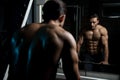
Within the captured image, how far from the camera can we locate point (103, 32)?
4453 millimetres

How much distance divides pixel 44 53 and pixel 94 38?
232 centimetres

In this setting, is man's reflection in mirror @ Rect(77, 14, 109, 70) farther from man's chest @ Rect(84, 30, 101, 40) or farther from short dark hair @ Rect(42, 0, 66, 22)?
short dark hair @ Rect(42, 0, 66, 22)

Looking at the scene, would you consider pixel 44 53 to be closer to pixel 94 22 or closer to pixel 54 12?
pixel 54 12

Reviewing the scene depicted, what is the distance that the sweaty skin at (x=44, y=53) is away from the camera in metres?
2.40

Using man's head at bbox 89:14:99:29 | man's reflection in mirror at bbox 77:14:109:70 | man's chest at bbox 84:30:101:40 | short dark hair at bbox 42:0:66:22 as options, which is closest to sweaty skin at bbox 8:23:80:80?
short dark hair at bbox 42:0:66:22

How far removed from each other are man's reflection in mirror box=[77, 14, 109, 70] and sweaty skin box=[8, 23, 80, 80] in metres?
1.81

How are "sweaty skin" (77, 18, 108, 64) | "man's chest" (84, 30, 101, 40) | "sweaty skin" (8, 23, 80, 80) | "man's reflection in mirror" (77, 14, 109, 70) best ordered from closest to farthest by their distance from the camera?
"sweaty skin" (8, 23, 80, 80) < "man's reflection in mirror" (77, 14, 109, 70) < "sweaty skin" (77, 18, 108, 64) < "man's chest" (84, 30, 101, 40)

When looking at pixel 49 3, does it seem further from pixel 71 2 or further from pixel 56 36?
pixel 71 2

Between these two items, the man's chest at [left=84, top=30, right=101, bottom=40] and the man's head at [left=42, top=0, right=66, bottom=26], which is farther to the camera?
the man's chest at [left=84, top=30, right=101, bottom=40]

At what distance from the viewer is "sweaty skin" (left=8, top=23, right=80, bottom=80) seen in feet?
7.88

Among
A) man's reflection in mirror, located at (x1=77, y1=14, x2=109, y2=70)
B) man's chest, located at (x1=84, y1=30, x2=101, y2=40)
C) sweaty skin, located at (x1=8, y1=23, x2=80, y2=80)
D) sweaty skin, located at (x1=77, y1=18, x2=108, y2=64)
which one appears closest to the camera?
sweaty skin, located at (x1=8, y1=23, x2=80, y2=80)

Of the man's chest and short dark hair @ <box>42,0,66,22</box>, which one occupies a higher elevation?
short dark hair @ <box>42,0,66,22</box>

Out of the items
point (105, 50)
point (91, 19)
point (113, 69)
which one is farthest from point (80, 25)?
point (113, 69)

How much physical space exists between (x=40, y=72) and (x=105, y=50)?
2038mm
